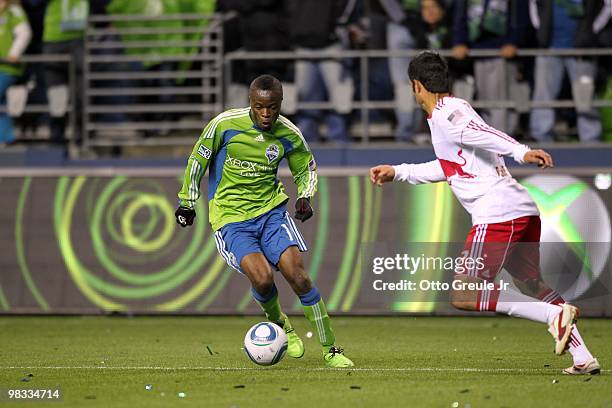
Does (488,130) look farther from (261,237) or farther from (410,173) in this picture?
(261,237)

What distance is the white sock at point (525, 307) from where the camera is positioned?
27.9ft

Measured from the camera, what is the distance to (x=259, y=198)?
1007 cm

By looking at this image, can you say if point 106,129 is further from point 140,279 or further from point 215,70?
point 140,279

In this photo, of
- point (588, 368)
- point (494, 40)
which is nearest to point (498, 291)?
point (588, 368)

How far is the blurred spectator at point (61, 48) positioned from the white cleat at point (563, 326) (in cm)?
1079

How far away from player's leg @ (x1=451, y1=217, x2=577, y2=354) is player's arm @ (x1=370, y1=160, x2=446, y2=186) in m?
0.57

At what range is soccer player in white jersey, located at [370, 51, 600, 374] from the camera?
8672 mm

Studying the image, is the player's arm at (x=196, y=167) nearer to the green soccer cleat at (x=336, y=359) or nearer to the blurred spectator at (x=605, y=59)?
the green soccer cleat at (x=336, y=359)

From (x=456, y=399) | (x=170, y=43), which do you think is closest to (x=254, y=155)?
(x=456, y=399)

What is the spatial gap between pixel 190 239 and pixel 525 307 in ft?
23.4

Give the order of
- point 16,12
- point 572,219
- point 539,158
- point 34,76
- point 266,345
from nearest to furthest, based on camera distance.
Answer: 1. point 539,158
2. point 266,345
3. point 572,219
4. point 16,12
5. point 34,76

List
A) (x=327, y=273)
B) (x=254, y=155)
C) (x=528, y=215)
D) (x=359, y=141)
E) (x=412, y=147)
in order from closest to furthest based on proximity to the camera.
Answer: (x=528, y=215), (x=254, y=155), (x=327, y=273), (x=412, y=147), (x=359, y=141)

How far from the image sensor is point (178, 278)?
15.1m

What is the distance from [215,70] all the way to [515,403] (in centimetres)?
1171
